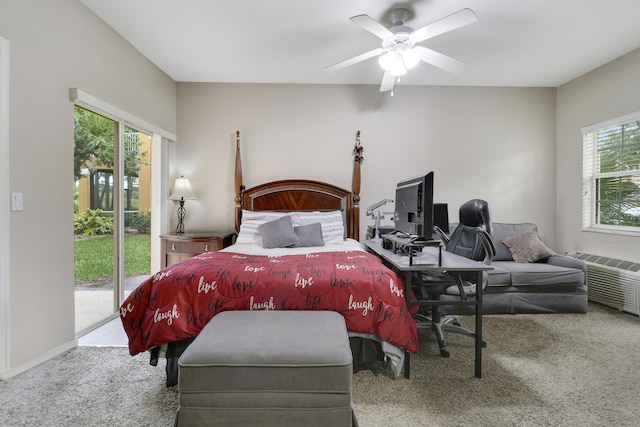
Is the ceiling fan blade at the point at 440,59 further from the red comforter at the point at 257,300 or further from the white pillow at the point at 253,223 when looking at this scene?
the white pillow at the point at 253,223

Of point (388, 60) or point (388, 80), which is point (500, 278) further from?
point (388, 60)

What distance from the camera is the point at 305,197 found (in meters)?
4.05

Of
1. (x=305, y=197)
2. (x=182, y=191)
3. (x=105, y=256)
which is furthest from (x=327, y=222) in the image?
(x=105, y=256)

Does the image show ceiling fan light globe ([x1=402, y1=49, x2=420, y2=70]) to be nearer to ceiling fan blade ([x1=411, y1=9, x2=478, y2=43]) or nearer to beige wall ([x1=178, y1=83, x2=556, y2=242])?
ceiling fan blade ([x1=411, y1=9, x2=478, y2=43])

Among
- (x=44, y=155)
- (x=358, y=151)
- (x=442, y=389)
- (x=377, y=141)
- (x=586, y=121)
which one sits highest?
(x=586, y=121)

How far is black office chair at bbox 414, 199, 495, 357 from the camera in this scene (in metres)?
2.24

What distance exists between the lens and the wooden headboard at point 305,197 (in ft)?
13.3

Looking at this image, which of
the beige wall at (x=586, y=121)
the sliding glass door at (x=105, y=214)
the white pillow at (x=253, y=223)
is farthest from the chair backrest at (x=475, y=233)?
the sliding glass door at (x=105, y=214)

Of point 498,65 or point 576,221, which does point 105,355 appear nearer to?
point 498,65

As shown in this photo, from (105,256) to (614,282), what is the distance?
5.00 meters

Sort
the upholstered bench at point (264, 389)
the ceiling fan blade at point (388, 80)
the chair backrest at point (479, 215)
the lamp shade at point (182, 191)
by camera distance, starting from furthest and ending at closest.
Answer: the lamp shade at point (182, 191) < the ceiling fan blade at point (388, 80) < the chair backrest at point (479, 215) < the upholstered bench at point (264, 389)

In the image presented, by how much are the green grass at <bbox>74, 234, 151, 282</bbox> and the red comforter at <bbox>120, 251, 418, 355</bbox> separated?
3.72ft

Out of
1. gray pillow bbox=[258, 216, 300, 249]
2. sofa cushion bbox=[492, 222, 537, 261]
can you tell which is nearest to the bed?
gray pillow bbox=[258, 216, 300, 249]

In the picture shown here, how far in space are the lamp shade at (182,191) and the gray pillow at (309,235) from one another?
1497 mm
